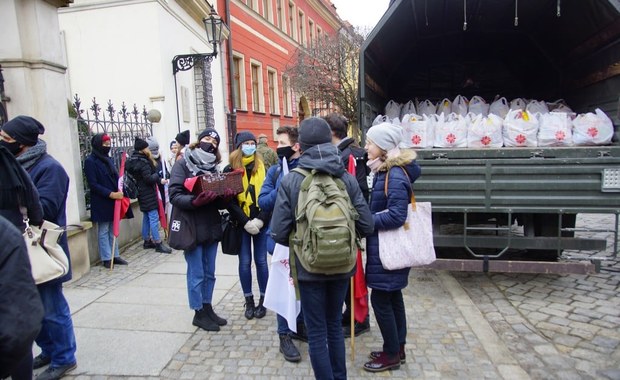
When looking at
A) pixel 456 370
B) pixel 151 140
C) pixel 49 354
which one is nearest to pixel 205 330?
pixel 49 354

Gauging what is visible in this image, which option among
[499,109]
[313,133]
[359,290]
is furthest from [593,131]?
[313,133]

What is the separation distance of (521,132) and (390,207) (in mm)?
2492

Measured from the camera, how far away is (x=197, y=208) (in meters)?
3.73

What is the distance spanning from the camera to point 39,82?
4844 millimetres

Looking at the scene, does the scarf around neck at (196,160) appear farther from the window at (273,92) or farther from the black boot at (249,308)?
the window at (273,92)

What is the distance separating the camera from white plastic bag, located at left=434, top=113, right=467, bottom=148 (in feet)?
16.1

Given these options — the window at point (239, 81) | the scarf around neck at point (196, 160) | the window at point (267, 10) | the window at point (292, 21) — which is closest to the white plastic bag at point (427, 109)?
the scarf around neck at point (196, 160)

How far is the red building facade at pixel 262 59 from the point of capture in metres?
16.0

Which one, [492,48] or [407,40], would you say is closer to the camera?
[407,40]

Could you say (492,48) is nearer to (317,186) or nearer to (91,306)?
(317,186)

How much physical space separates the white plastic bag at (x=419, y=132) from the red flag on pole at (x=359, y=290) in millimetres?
1665

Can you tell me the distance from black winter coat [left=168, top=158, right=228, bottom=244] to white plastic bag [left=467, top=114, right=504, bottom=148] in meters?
2.74

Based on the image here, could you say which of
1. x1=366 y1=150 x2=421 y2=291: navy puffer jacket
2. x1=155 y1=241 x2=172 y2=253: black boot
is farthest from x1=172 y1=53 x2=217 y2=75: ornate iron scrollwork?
x1=366 y1=150 x2=421 y2=291: navy puffer jacket

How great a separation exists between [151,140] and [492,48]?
5508mm
